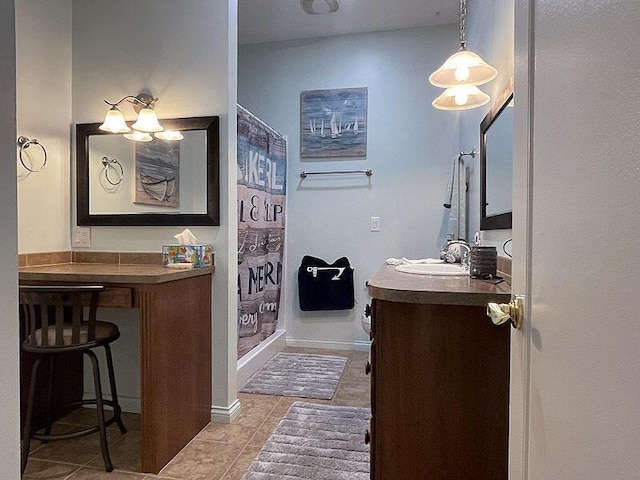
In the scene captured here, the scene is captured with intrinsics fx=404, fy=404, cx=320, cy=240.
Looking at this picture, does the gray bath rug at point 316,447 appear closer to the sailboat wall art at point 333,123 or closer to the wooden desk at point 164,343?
the wooden desk at point 164,343

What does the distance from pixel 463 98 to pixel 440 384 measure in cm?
136

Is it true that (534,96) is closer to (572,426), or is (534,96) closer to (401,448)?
(572,426)

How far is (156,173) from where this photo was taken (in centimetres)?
237

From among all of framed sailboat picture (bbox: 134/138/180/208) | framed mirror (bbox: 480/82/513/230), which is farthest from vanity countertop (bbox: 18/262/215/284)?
framed mirror (bbox: 480/82/513/230)

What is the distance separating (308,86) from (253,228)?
1.55 m

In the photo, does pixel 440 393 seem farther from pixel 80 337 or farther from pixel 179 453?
pixel 80 337

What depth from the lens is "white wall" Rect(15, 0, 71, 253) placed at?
2143 mm

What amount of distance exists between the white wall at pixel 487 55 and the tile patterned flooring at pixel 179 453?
1373mm

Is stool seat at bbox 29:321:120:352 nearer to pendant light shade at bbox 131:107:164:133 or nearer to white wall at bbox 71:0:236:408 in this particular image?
white wall at bbox 71:0:236:408

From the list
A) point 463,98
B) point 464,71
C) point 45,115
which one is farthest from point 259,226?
point 464,71

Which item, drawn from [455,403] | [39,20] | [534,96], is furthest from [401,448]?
[39,20]

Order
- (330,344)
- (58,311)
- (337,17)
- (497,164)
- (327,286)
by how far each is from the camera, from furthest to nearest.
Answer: (330,344), (327,286), (337,17), (497,164), (58,311)

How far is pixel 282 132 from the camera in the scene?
12.3 feet

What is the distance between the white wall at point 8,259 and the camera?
83 cm
